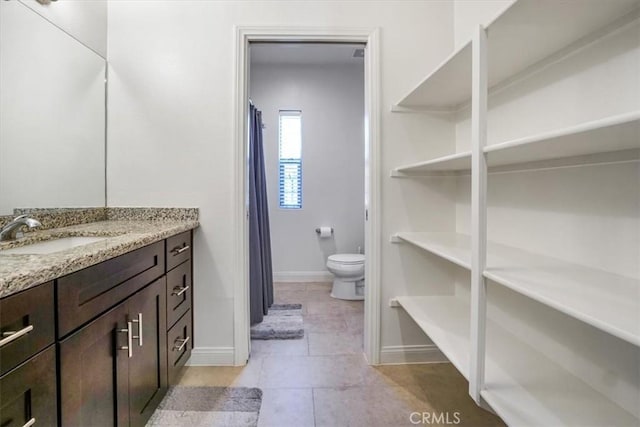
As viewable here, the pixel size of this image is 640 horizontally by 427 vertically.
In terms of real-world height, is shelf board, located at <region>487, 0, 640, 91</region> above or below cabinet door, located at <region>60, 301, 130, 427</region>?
above

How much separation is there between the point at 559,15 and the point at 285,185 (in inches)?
124

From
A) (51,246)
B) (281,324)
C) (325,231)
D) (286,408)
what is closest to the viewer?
(51,246)

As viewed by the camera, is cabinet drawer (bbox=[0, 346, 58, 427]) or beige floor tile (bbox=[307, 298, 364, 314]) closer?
cabinet drawer (bbox=[0, 346, 58, 427])

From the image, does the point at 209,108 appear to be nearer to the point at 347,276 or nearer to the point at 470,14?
the point at 470,14

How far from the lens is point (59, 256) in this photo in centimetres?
91

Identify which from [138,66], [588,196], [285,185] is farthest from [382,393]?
[285,185]

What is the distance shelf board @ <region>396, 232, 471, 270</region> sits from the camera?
134cm

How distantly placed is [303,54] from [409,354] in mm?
3084

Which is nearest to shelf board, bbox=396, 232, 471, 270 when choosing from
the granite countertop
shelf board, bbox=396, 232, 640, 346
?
shelf board, bbox=396, 232, 640, 346

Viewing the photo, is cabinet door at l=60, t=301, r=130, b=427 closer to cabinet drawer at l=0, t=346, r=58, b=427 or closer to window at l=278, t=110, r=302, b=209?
cabinet drawer at l=0, t=346, r=58, b=427

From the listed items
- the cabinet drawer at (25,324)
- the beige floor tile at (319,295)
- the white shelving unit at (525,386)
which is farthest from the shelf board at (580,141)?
the beige floor tile at (319,295)

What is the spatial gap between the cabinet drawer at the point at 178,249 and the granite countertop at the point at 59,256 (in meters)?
0.09

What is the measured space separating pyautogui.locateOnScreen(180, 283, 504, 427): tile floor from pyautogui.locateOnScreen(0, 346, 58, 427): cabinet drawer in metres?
0.92

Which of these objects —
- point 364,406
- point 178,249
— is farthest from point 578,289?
point 178,249
